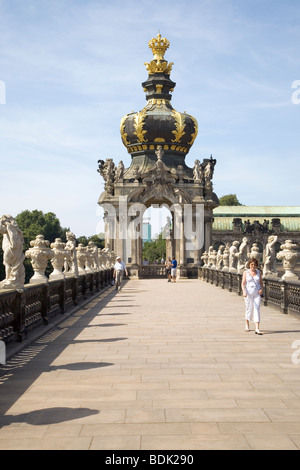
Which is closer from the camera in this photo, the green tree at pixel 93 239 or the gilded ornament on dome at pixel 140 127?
the gilded ornament on dome at pixel 140 127

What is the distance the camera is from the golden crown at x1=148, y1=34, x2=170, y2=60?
59531 millimetres

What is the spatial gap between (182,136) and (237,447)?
2044 inches

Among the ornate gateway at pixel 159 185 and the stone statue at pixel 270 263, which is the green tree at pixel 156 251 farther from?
the stone statue at pixel 270 263

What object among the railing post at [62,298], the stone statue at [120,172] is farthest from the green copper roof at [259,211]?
the railing post at [62,298]

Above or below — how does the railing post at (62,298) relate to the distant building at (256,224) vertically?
below

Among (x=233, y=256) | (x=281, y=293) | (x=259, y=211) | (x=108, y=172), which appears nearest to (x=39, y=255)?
(x=281, y=293)

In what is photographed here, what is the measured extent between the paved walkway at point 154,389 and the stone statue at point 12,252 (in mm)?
1519

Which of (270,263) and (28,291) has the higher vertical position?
(270,263)

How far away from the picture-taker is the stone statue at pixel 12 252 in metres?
13.0

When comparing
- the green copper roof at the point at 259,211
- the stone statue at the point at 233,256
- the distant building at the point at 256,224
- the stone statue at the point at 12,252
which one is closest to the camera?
the stone statue at the point at 12,252

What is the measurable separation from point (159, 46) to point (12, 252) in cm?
5052

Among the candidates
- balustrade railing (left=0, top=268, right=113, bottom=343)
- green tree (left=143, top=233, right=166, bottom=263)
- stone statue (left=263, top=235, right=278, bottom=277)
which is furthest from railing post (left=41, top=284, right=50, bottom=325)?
green tree (left=143, top=233, right=166, bottom=263)

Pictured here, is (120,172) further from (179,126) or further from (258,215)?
(258,215)

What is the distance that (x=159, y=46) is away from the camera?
59594 mm
